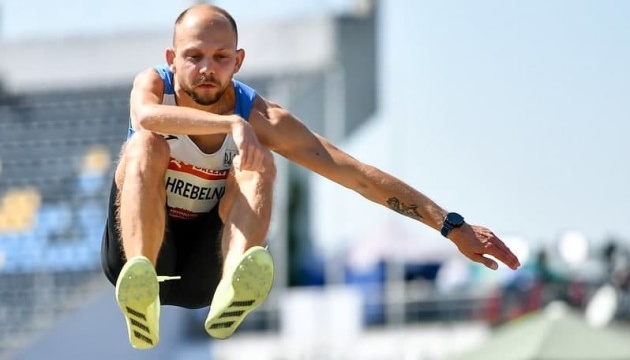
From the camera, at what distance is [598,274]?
20.5 metres

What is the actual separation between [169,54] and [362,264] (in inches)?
620

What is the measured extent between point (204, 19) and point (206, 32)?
6 centimetres

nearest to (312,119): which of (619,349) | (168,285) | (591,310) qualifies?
(591,310)

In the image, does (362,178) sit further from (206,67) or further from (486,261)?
(206,67)

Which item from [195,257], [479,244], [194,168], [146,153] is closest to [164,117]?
[146,153]

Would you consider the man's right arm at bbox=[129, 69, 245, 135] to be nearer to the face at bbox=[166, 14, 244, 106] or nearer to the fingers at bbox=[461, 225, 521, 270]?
the face at bbox=[166, 14, 244, 106]

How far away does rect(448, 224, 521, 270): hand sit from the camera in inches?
291

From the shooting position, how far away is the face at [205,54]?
275 inches

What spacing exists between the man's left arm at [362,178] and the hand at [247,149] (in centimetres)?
79

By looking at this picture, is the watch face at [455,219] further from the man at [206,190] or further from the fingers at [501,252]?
the fingers at [501,252]

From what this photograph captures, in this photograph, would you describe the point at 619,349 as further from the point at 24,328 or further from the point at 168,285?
the point at 24,328

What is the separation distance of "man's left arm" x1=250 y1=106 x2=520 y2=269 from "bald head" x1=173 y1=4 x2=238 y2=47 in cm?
51

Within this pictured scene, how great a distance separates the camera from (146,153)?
7.11 meters

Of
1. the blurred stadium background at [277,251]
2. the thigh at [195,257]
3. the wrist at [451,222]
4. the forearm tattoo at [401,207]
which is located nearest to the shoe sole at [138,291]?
the thigh at [195,257]
